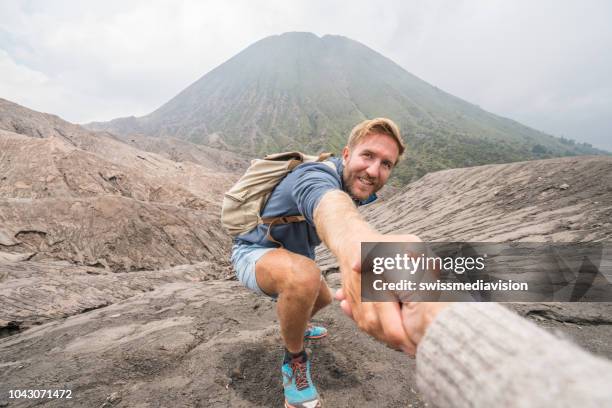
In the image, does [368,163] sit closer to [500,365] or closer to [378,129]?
[378,129]

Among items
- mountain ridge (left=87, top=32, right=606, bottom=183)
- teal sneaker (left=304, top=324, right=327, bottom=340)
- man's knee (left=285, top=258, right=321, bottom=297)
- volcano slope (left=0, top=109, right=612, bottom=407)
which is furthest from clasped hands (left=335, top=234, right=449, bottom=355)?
mountain ridge (left=87, top=32, right=606, bottom=183)

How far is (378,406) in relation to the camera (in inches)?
81.1

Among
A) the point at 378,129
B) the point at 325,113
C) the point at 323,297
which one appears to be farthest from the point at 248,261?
the point at 325,113

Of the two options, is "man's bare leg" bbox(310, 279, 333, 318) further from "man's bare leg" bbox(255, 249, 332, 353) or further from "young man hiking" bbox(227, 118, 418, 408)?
"man's bare leg" bbox(255, 249, 332, 353)

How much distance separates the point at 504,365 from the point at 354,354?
2.30m

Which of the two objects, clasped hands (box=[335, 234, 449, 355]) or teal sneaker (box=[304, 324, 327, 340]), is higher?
clasped hands (box=[335, 234, 449, 355])

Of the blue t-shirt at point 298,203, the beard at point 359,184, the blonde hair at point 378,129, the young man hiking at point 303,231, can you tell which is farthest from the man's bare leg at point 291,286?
the blonde hair at point 378,129

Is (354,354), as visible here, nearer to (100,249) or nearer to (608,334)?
(608,334)

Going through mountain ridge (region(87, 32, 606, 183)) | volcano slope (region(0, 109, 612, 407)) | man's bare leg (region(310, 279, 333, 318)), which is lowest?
volcano slope (region(0, 109, 612, 407))

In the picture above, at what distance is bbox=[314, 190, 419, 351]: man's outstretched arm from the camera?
0.93 m

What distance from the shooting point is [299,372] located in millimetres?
2143

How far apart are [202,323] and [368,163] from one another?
8.22 feet

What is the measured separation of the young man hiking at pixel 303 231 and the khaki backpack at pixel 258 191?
0.17 ft

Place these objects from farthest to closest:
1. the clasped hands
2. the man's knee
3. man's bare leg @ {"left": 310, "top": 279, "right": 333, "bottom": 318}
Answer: man's bare leg @ {"left": 310, "top": 279, "right": 333, "bottom": 318}, the man's knee, the clasped hands
